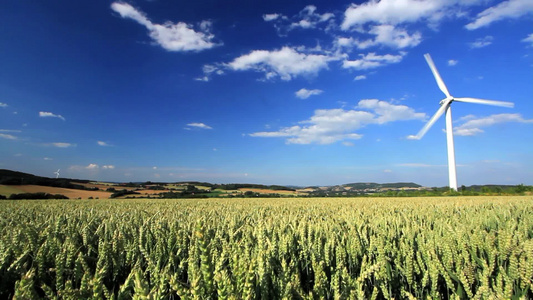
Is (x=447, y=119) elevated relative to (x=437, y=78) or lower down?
lower down

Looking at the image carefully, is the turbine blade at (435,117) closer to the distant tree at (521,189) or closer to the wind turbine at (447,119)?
the wind turbine at (447,119)

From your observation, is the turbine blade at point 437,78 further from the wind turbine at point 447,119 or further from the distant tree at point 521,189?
the distant tree at point 521,189

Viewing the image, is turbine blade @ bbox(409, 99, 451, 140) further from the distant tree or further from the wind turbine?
the distant tree

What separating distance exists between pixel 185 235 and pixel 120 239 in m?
0.67

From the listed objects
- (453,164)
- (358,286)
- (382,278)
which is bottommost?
(382,278)

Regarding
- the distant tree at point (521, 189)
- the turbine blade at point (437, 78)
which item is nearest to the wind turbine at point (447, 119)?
the turbine blade at point (437, 78)

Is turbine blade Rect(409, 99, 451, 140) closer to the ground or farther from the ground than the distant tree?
farther from the ground

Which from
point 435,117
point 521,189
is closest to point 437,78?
point 435,117

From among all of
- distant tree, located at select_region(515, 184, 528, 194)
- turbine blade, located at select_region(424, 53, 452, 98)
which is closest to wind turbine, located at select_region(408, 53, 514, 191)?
turbine blade, located at select_region(424, 53, 452, 98)

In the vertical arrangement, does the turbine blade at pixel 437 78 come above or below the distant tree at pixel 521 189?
above

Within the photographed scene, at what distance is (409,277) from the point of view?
7.32ft

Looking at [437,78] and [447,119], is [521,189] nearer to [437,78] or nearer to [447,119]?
[447,119]

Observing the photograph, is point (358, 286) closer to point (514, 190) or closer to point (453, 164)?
point (453, 164)

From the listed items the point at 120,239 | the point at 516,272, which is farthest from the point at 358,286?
the point at 120,239
